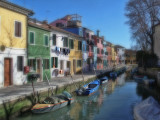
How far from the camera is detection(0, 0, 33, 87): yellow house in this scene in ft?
47.6

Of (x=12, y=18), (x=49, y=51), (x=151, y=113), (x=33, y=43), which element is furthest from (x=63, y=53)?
(x=151, y=113)

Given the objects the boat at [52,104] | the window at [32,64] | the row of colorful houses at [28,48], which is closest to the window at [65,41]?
the row of colorful houses at [28,48]

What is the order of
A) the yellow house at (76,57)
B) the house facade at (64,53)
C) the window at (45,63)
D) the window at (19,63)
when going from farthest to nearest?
the yellow house at (76,57) → the house facade at (64,53) → the window at (45,63) → the window at (19,63)

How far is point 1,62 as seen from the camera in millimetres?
14461

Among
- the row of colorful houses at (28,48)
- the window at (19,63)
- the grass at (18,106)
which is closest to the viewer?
the grass at (18,106)

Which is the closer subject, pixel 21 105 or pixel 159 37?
pixel 21 105

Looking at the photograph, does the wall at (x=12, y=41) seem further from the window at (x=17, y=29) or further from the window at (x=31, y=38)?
the window at (x=31, y=38)

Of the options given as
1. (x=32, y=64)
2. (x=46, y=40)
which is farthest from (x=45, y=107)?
(x=46, y=40)

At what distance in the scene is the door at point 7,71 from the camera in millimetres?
14984

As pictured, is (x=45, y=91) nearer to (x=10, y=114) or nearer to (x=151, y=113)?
(x=10, y=114)

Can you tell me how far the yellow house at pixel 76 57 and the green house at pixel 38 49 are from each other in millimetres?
7318

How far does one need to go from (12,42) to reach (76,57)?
50.8 ft

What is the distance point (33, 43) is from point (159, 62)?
24247 millimetres

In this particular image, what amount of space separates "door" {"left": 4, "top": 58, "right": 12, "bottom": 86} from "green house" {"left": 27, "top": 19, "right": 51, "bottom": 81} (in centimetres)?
241
